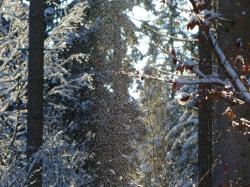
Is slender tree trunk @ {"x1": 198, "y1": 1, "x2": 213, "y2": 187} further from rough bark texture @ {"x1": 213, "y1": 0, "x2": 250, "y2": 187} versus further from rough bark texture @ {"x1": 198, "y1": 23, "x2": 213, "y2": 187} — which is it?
rough bark texture @ {"x1": 213, "y1": 0, "x2": 250, "y2": 187}

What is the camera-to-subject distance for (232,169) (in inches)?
146

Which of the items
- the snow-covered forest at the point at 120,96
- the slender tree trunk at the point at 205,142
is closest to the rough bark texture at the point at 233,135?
the snow-covered forest at the point at 120,96

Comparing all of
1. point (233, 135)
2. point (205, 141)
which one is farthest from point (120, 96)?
point (233, 135)

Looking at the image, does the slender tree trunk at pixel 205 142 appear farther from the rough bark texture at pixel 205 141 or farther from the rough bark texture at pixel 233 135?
the rough bark texture at pixel 233 135

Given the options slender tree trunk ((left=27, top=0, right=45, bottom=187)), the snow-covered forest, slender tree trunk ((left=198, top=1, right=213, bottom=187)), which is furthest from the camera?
slender tree trunk ((left=198, top=1, right=213, bottom=187))

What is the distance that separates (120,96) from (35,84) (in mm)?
9719

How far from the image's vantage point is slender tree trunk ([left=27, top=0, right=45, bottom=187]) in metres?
9.03

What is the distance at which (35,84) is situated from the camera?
9188 millimetres

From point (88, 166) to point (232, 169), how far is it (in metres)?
14.3

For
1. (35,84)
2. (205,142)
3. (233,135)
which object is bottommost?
(205,142)

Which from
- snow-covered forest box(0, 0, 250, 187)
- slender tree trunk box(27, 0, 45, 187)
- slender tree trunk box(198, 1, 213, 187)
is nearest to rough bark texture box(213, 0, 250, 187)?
snow-covered forest box(0, 0, 250, 187)

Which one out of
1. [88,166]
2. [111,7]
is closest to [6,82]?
[88,166]

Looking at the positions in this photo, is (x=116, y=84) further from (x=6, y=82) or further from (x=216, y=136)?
(x=216, y=136)

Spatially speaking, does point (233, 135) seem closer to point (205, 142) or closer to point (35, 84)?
point (205, 142)
